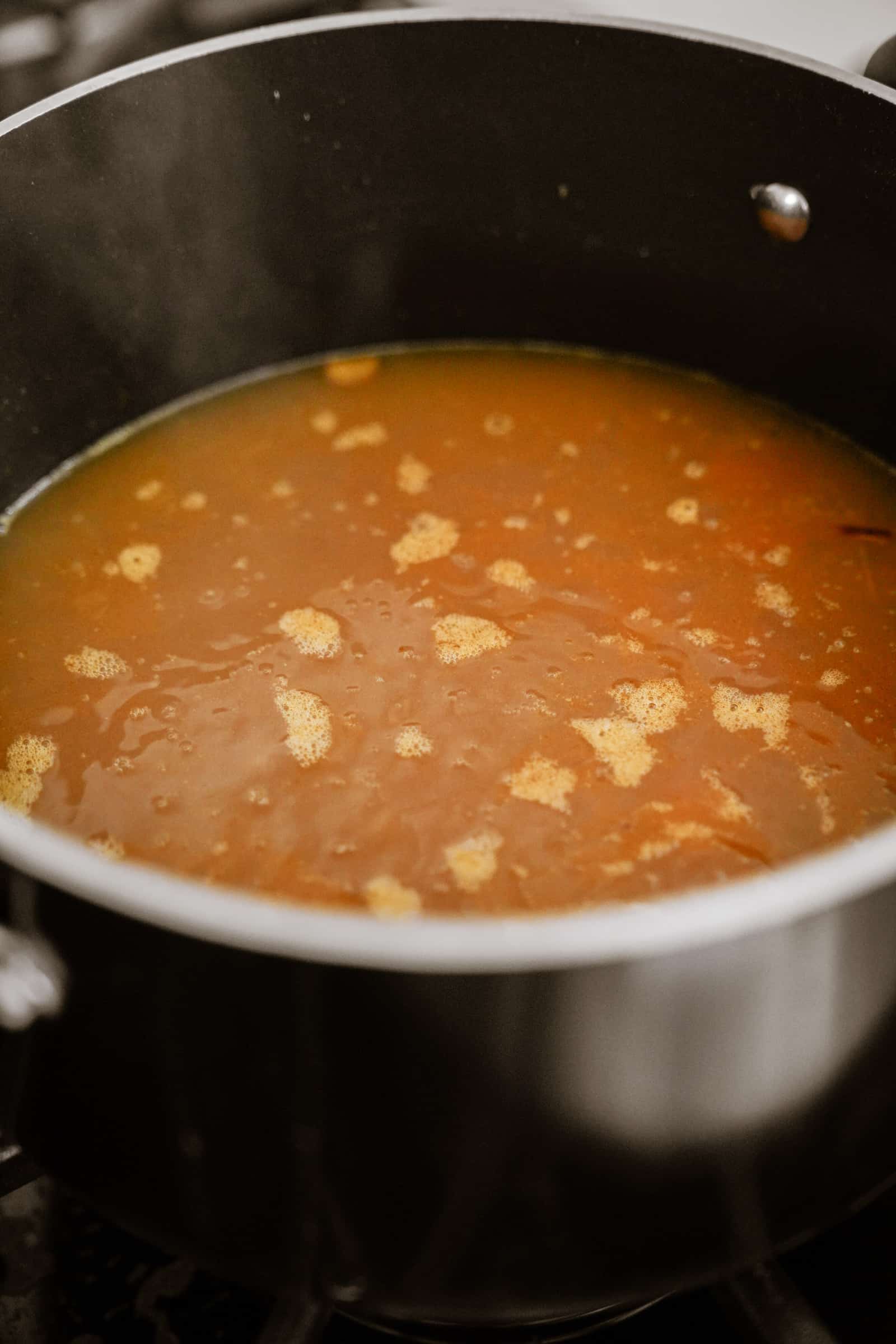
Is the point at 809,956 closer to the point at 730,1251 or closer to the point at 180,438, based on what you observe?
the point at 730,1251

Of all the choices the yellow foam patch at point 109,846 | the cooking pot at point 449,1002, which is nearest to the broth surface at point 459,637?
the yellow foam patch at point 109,846

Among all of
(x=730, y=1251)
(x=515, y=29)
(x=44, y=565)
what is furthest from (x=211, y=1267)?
(x=515, y=29)

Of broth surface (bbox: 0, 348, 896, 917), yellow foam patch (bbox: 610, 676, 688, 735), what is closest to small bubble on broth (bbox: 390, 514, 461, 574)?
broth surface (bbox: 0, 348, 896, 917)

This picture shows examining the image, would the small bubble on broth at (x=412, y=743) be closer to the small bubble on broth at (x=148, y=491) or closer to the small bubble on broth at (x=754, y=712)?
the small bubble on broth at (x=754, y=712)

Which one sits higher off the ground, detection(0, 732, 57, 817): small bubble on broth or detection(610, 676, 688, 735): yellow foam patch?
detection(610, 676, 688, 735): yellow foam patch

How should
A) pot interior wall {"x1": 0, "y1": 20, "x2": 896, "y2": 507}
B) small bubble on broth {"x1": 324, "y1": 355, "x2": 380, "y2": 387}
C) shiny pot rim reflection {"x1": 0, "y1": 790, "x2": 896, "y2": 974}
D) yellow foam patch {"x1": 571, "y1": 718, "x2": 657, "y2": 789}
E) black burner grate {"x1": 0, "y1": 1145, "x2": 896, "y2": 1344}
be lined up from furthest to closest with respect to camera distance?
small bubble on broth {"x1": 324, "y1": 355, "x2": 380, "y2": 387}, pot interior wall {"x1": 0, "y1": 20, "x2": 896, "y2": 507}, yellow foam patch {"x1": 571, "y1": 718, "x2": 657, "y2": 789}, black burner grate {"x1": 0, "y1": 1145, "x2": 896, "y2": 1344}, shiny pot rim reflection {"x1": 0, "y1": 790, "x2": 896, "y2": 974}

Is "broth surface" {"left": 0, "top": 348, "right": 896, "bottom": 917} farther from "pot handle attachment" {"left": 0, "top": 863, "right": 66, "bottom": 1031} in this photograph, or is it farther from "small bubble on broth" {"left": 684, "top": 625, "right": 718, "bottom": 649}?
"pot handle attachment" {"left": 0, "top": 863, "right": 66, "bottom": 1031}

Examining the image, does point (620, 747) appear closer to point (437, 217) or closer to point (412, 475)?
point (412, 475)
